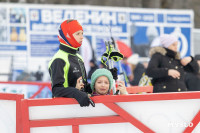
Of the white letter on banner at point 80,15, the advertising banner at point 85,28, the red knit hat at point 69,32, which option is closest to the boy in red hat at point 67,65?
the red knit hat at point 69,32

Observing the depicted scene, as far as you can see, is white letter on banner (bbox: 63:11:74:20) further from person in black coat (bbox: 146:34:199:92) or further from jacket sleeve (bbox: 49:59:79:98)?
jacket sleeve (bbox: 49:59:79:98)

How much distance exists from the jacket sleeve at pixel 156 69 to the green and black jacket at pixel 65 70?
71.8 inches

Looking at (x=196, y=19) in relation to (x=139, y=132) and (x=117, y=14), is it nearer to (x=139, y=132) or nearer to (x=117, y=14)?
(x=117, y=14)

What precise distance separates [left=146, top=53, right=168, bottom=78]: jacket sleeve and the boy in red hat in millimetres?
1786

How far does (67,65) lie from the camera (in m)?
3.77

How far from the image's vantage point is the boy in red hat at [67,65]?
365 cm

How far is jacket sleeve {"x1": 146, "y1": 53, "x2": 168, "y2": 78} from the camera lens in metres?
5.52

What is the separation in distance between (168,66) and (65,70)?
2.33m

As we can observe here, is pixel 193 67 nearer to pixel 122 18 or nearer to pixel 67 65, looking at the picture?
pixel 67 65

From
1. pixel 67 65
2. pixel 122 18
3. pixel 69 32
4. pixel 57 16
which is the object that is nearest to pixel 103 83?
pixel 67 65

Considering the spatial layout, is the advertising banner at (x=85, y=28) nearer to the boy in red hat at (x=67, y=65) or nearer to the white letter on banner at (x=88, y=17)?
the white letter on banner at (x=88, y=17)

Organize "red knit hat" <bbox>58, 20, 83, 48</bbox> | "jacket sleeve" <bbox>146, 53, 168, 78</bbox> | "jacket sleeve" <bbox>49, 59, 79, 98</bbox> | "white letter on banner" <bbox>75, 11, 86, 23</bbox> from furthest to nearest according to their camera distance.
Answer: "white letter on banner" <bbox>75, 11, 86, 23</bbox> → "jacket sleeve" <bbox>146, 53, 168, 78</bbox> → "red knit hat" <bbox>58, 20, 83, 48</bbox> → "jacket sleeve" <bbox>49, 59, 79, 98</bbox>

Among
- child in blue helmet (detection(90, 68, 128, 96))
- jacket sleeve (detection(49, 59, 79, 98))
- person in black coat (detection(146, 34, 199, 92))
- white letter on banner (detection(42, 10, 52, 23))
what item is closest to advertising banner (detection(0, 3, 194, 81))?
white letter on banner (detection(42, 10, 52, 23))

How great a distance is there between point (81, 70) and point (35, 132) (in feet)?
A: 2.99
